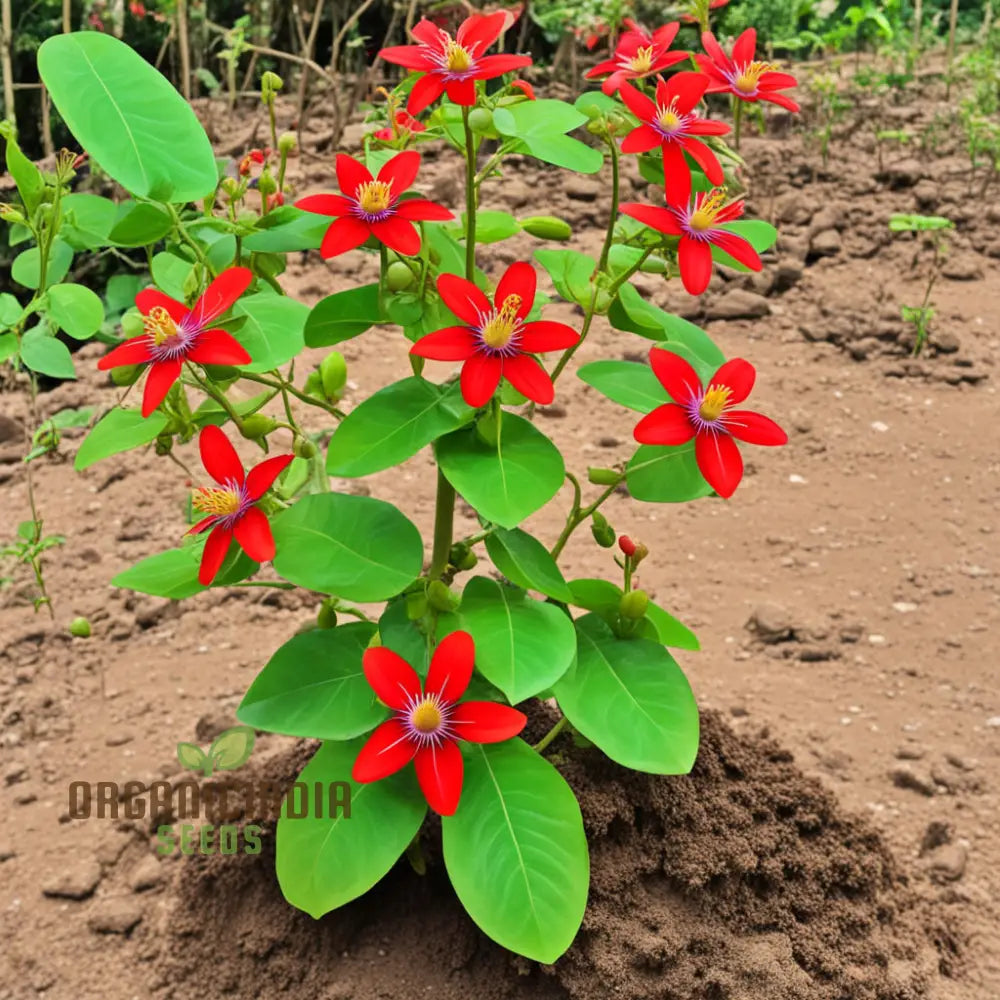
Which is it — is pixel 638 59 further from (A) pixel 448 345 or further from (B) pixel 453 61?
(A) pixel 448 345

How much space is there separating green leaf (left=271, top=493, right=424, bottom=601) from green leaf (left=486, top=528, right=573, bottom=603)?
0.08 metres

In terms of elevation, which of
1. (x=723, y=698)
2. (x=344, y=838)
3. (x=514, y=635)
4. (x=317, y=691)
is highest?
(x=514, y=635)

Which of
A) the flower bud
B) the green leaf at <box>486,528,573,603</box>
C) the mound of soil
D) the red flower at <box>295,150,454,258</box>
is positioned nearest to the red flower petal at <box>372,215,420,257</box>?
the red flower at <box>295,150,454,258</box>

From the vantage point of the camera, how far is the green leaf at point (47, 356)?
4.40 feet

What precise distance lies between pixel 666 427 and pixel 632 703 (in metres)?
0.32

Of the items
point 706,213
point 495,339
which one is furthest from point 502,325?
point 706,213

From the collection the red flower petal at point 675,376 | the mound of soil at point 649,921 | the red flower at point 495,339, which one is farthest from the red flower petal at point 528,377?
the mound of soil at point 649,921

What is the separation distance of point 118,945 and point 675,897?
2.35ft

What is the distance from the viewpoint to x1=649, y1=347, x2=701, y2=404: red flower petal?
107 centimetres

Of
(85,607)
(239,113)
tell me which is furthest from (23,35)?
(85,607)

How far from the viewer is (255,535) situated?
1.03 m

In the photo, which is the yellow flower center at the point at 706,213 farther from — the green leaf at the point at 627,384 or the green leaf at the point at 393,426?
the green leaf at the point at 393,426

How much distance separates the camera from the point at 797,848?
1454mm

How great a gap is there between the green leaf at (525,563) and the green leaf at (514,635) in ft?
0.09
